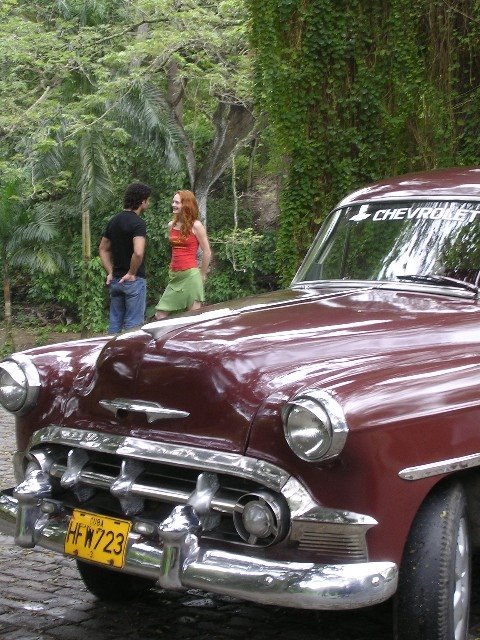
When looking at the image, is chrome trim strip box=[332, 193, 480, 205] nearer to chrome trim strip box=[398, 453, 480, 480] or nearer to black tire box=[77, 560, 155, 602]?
chrome trim strip box=[398, 453, 480, 480]

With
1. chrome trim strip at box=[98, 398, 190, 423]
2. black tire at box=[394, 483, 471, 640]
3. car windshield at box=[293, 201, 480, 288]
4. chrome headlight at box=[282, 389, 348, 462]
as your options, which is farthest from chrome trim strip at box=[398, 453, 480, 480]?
car windshield at box=[293, 201, 480, 288]

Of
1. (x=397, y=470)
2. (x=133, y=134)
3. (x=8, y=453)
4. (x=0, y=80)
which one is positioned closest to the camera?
(x=397, y=470)

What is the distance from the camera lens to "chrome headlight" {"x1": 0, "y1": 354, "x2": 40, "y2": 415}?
4457 mm

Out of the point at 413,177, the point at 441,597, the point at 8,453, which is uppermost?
the point at 413,177

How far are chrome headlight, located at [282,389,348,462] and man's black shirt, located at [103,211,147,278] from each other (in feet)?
22.7

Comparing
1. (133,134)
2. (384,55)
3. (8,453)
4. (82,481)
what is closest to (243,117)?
(133,134)

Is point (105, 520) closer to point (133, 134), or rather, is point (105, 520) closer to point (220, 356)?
point (220, 356)

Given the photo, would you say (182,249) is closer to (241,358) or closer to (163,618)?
(163,618)

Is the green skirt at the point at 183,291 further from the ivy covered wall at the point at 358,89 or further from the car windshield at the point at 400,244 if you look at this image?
the car windshield at the point at 400,244

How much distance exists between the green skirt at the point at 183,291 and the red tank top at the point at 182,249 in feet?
0.18

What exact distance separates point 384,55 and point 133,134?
1320 centimetres

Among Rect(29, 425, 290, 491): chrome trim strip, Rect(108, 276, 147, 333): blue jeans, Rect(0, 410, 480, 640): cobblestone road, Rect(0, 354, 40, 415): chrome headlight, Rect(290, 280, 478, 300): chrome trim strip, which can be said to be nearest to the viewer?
Rect(29, 425, 290, 491): chrome trim strip

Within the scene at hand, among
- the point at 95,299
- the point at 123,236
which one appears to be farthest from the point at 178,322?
the point at 95,299

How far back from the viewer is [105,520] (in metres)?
3.88
